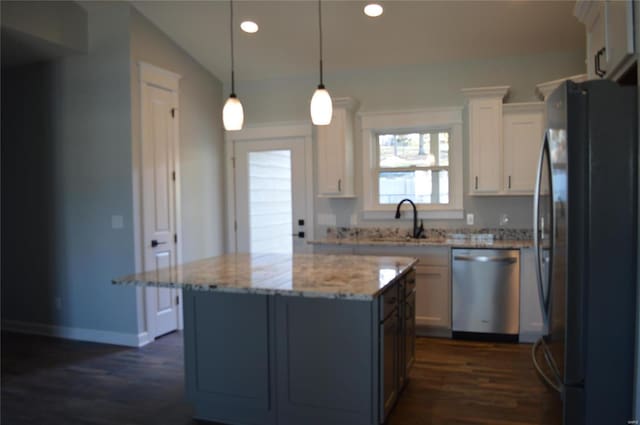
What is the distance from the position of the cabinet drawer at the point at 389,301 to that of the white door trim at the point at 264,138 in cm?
265

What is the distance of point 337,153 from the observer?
4910 millimetres

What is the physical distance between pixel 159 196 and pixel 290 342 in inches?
100

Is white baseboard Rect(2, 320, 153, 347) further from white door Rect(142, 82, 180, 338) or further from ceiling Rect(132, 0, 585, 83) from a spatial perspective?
ceiling Rect(132, 0, 585, 83)

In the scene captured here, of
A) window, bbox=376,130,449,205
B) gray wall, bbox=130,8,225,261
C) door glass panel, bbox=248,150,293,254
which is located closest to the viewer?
gray wall, bbox=130,8,225,261

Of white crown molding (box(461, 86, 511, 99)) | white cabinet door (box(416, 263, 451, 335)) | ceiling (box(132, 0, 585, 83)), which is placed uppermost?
ceiling (box(132, 0, 585, 83))

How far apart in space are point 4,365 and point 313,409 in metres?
2.86

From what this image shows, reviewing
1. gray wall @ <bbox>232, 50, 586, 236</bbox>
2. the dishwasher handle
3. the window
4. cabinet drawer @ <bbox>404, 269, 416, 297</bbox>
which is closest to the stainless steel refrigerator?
cabinet drawer @ <bbox>404, 269, 416, 297</bbox>

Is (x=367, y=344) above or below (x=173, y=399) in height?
above

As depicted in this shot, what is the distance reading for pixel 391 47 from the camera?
15.1 ft

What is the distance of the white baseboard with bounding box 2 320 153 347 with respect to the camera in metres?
4.26

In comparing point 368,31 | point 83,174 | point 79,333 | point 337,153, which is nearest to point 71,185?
point 83,174

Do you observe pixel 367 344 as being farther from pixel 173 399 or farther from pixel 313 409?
pixel 173 399

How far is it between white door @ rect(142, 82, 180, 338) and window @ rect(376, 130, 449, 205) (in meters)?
2.23

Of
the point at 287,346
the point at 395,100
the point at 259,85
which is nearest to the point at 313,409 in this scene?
the point at 287,346
